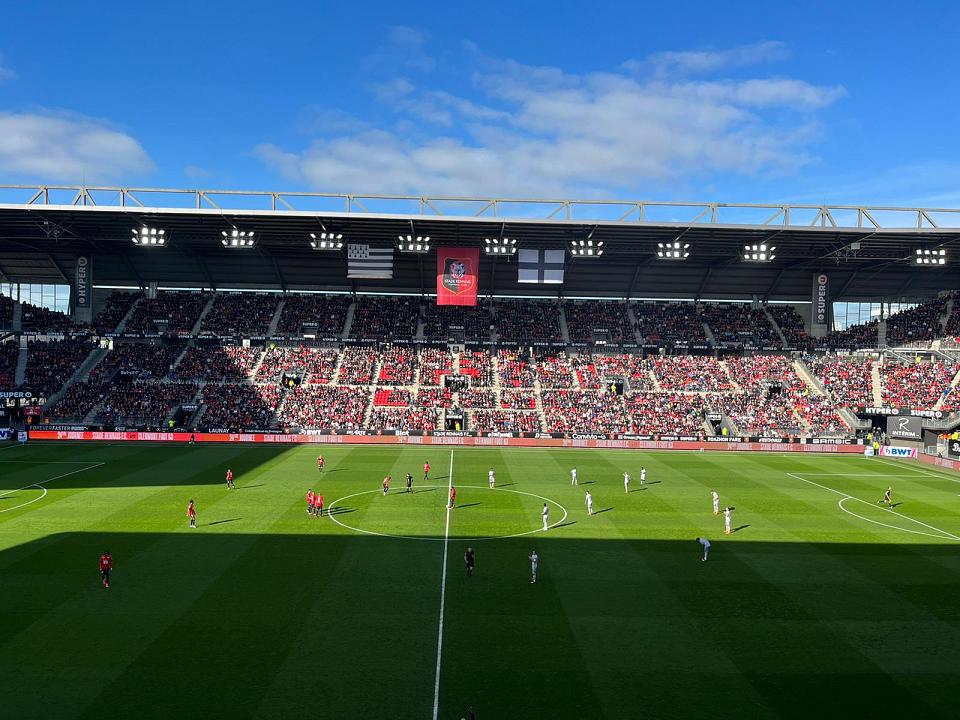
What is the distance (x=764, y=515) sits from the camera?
3562cm

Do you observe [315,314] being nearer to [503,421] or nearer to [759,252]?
[503,421]

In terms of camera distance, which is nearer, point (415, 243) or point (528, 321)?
point (415, 243)

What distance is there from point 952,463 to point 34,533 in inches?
2466

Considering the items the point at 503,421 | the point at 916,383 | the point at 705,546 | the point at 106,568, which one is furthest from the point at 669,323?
the point at 106,568

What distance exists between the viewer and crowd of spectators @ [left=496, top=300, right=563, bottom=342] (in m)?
80.1

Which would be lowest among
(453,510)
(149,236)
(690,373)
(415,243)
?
(453,510)

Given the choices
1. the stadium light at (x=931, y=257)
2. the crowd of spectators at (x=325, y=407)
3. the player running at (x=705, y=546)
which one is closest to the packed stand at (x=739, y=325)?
the stadium light at (x=931, y=257)

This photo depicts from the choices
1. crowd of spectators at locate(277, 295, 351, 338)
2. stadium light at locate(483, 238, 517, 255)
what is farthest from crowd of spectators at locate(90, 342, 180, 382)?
stadium light at locate(483, 238, 517, 255)

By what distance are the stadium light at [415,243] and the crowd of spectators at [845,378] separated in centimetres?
4568

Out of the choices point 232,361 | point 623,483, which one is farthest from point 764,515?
point 232,361

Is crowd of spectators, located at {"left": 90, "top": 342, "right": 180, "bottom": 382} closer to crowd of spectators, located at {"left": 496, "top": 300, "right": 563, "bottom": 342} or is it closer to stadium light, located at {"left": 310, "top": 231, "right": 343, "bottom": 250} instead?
stadium light, located at {"left": 310, "top": 231, "right": 343, "bottom": 250}

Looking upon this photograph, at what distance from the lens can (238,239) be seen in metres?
66.1

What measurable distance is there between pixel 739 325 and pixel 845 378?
45.7 feet

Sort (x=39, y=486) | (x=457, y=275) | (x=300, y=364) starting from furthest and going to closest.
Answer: (x=300, y=364)
(x=457, y=275)
(x=39, y=486)
